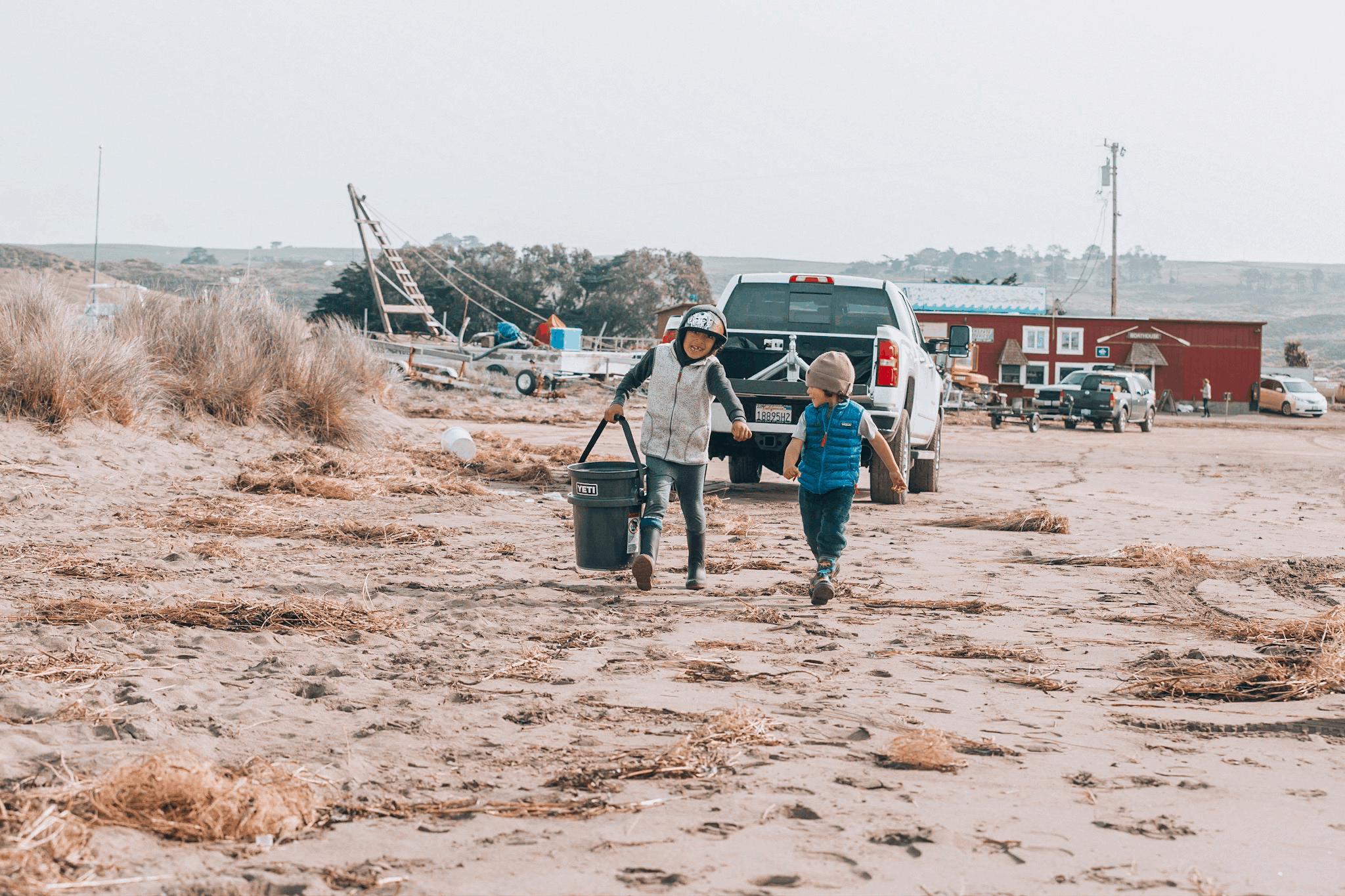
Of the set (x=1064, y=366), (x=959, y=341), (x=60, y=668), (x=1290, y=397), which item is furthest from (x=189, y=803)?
(x=1064, y=366)

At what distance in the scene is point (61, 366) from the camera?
38.9ft

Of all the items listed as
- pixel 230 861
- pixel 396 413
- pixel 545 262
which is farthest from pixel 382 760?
pixel 545 262

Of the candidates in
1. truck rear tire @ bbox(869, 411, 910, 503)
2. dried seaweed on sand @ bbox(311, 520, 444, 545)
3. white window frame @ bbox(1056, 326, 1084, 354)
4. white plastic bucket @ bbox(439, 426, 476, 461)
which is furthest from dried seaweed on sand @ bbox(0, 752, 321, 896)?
white window frame @ bbox(1056, 326, 1084, 354)

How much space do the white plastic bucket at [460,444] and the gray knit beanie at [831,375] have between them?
8.38 meters

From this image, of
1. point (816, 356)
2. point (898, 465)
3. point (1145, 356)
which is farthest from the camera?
point (1145, 356)

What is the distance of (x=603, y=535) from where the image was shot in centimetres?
730

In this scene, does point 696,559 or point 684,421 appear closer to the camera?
point 684,421

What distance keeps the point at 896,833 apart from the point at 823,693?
1.54 m

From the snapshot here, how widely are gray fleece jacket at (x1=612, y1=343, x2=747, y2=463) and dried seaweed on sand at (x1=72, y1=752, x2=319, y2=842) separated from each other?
4.14 m

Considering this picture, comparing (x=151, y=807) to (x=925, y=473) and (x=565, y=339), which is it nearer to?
(x=925, y=473)

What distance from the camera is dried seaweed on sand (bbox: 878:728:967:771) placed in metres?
3.90

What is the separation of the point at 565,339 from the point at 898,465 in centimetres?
2608

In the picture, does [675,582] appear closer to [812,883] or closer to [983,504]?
[812,883]

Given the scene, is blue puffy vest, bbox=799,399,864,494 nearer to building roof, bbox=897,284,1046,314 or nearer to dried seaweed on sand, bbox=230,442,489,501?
dried seaweed on sand, bbox=230,442,489,501
